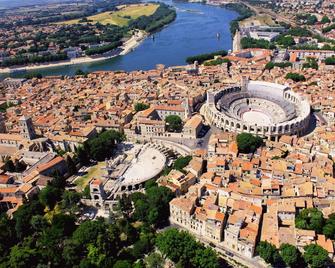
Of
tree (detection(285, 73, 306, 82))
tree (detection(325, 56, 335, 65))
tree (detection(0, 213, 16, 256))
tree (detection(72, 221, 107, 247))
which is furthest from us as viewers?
tree (detection(325, 56, 335, 65))

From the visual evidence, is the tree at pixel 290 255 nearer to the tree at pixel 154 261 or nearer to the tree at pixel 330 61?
the tree at pixel 154 261

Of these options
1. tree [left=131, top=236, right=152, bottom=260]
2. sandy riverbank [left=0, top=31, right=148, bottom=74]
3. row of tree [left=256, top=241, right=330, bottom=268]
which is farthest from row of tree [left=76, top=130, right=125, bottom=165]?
sandy riverbank [left=0, top=31, right=148, bottom=74]

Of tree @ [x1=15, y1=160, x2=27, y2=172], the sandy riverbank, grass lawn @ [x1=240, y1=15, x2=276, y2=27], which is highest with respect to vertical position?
grass lawn @ [x1=240, y1=15, x2=276, y2=27]

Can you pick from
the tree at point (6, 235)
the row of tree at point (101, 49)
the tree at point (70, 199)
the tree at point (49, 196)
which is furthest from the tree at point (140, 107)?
the row of tree at point (101, 49)

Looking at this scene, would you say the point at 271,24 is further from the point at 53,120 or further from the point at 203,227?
the point at 203,227

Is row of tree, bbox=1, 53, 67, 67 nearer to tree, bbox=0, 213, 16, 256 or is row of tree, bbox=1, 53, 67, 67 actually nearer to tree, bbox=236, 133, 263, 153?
tree, bbox=236, 133, 263, 153

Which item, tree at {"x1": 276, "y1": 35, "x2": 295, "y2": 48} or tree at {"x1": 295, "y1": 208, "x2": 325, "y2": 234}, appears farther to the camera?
tree at {"x1": 276, "y1": 35, "x2": 295, "y2": 48}

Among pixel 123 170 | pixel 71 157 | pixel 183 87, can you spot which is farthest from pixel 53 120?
pixel 183 87
